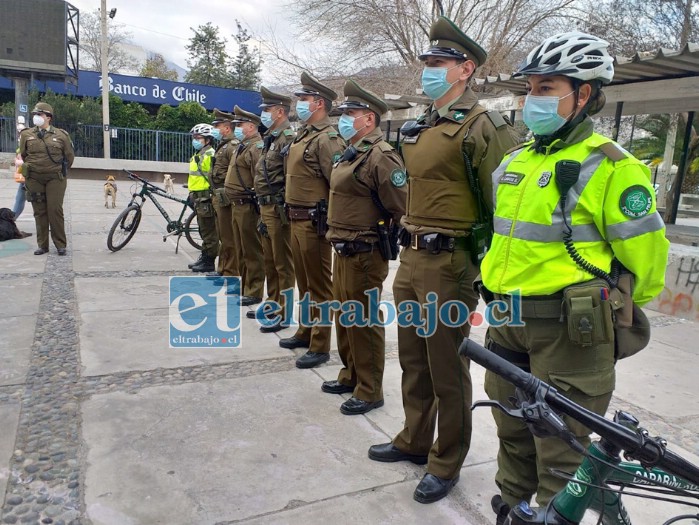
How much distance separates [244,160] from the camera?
5820 millimetres

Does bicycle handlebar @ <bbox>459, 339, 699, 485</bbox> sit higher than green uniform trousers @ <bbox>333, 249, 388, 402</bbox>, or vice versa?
bicycle handlebar @ <bbox>459, 339, 699, 485</bbox>

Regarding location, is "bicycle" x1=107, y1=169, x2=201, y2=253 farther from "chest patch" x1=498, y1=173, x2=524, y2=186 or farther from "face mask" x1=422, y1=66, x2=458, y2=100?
"chest patch" x1=498, y1=173, x2=524, y2=186

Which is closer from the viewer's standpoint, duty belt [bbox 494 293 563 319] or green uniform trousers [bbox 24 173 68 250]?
duty belt [bbox 494 293 563 319]

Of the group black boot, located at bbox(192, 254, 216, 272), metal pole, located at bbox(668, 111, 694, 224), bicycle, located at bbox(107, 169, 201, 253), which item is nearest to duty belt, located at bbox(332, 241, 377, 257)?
black boot, located at bbox(192, 254, 216, 272)

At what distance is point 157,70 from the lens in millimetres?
44375

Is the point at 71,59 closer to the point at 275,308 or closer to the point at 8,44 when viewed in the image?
the point at 8,44

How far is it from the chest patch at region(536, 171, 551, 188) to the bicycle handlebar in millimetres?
930

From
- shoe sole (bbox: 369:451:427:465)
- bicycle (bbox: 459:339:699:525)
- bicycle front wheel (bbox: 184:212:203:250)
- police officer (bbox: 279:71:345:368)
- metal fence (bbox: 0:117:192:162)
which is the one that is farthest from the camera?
metal fence (bbox: 0:117:192:162)

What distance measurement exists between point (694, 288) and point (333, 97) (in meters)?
4.40

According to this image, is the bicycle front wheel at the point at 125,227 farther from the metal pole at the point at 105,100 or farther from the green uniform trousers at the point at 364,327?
the metal pole at the point at 105,100

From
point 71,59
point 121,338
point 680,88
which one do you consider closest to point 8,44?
point 71,59

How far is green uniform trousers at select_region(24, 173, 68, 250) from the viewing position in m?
7.55

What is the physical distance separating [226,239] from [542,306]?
5.18m

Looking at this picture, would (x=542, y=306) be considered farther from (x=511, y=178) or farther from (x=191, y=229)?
(x=191, y=229)
